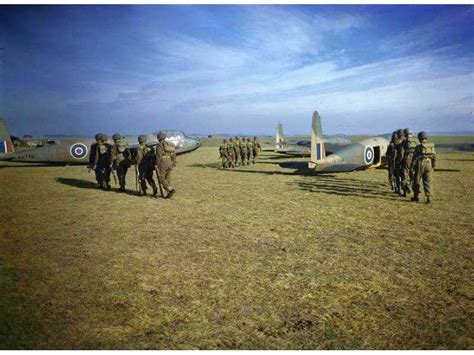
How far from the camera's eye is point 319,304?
369 centimetres

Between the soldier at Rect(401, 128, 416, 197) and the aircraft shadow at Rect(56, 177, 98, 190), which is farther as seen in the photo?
the aircraft shadow at Rect(56, 177, 98, 190)

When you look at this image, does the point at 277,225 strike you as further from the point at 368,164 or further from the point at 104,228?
the point at 368,164

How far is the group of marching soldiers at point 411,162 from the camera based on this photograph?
29.9 feet

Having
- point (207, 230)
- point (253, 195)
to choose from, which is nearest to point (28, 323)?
point (207, 230)

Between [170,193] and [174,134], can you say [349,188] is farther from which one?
[174,134]

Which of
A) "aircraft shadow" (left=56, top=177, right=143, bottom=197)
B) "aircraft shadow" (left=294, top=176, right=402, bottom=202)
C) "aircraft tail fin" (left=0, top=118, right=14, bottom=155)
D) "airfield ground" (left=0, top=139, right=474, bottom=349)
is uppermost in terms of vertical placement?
"aircraft tail fin" (left=0, top=118, right=14, bottom=155)

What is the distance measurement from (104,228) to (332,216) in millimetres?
5746

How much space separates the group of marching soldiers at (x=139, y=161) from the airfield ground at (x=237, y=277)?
1.83 m

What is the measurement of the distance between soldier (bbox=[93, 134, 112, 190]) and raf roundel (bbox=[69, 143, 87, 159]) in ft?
34.9

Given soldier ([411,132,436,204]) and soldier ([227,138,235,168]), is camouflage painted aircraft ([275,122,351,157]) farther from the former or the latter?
soldier ([411,132,436,204])

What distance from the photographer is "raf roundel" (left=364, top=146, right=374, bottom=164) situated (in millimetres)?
15984

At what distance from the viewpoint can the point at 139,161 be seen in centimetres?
1082

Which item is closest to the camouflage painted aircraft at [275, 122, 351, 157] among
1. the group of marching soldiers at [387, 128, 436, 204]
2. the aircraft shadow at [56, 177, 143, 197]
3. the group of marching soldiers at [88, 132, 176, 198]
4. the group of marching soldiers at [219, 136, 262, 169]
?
the group of marching soldiers at [219, 136, 262, 169]

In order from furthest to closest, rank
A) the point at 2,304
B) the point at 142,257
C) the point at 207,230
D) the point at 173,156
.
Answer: the point at 173,156
the point at 207,230
the point at 142,257
the point at 2,304
